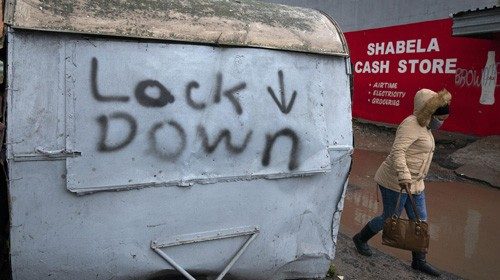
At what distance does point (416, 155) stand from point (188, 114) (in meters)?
2.51

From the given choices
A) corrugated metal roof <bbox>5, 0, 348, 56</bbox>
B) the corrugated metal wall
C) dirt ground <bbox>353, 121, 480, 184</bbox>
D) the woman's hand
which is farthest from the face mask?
the corrugated metal wall

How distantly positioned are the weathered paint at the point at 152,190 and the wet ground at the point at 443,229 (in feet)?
4.46

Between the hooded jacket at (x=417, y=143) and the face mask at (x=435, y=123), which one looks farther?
the face mask at (x=435, y=123)

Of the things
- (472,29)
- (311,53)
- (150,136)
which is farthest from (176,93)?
(472,29)

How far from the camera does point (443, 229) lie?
5.50 metres

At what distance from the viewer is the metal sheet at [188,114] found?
2.42m

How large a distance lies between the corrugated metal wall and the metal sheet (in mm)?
8367

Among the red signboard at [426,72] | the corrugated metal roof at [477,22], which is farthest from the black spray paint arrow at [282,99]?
the red signboard at [426,72]

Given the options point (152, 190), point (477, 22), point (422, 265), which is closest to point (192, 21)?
point (152, 190)

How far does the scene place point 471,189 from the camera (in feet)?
23.6

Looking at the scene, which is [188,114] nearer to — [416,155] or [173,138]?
[173,138]

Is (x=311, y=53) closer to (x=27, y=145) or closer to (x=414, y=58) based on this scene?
(x=27, y=145)

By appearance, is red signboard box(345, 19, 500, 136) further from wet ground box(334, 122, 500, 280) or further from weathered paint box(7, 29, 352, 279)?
weathered paint box(7, 29, 352, 279)

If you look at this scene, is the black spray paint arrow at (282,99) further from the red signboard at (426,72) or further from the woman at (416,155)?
the red signboard at (426,72)
